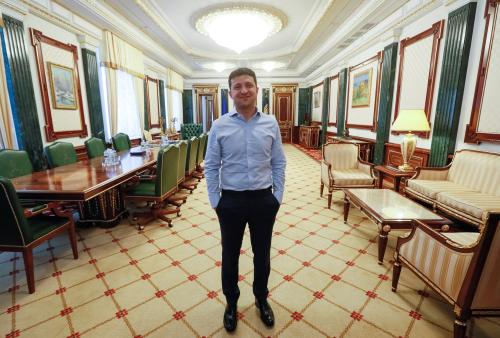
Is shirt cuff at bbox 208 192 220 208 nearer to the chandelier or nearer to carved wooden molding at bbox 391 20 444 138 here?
carved wooden molding at bbox 391 20 444 138

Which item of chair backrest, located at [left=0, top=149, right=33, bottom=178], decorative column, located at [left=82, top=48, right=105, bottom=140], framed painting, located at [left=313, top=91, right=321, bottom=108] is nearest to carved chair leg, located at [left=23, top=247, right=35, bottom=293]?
chair backrest, located at [left=0, top=149, right=33, bottom=178]

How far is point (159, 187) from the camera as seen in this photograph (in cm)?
289

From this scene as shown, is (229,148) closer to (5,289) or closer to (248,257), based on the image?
(248,257)

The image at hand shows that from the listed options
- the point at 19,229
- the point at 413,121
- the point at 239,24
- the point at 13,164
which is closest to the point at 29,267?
the point at 19,229

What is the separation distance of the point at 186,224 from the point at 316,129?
731 cm

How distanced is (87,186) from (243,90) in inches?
67.1

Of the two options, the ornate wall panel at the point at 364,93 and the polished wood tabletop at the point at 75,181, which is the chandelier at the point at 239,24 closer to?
the ornate wall panel at the point at 364,93

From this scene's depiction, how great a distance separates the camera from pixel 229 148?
136 centimetres

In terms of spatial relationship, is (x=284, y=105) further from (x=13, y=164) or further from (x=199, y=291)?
(x=199, y=291)


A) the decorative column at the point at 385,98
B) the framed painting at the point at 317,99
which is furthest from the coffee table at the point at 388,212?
the framed painting at the point at 317,99

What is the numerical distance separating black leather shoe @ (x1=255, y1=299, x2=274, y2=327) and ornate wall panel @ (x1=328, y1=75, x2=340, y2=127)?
6.91 m

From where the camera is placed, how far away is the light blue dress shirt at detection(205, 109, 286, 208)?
135 centimetres

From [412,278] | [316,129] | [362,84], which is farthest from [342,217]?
[316,129]

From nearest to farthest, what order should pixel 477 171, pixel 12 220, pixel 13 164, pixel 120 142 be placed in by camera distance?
pixel 12 220
pixel 13 164
pixel 477 171
pixel 120 142
